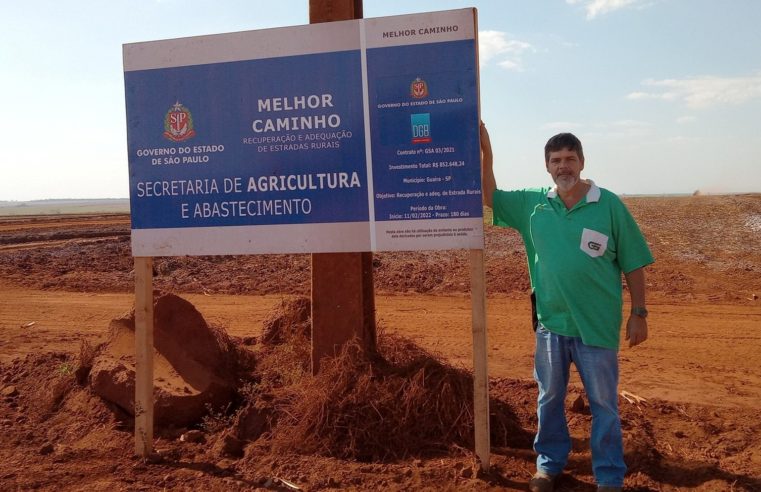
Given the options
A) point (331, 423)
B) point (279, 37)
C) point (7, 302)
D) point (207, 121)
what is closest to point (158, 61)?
point (207, 121)

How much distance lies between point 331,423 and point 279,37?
107 inches

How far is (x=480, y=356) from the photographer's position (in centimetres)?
428

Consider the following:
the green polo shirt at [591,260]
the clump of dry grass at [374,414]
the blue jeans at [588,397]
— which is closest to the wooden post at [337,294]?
the clump of dry grass at [374,414]

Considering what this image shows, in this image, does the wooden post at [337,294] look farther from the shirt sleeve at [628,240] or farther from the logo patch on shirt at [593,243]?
the shirt sleeve at [628,240]

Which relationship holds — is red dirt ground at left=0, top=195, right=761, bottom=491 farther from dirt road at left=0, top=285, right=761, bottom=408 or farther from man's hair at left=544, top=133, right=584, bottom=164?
man's hair at left=544, top=133, right=584, bottom=164

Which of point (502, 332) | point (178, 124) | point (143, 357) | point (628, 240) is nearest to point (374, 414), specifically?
point (143, 357)

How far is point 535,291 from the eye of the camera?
4121 millimetres

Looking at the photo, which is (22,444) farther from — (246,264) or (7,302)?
(246,264)

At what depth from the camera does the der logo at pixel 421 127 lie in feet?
13.9

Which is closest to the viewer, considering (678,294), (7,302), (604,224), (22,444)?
(604,224)

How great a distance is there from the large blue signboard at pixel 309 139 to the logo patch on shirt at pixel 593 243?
26.0 inches

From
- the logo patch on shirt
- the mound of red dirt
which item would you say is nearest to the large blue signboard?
the logo patch on shirt

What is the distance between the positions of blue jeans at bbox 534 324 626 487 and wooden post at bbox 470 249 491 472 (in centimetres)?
33

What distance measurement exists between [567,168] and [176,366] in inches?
151
